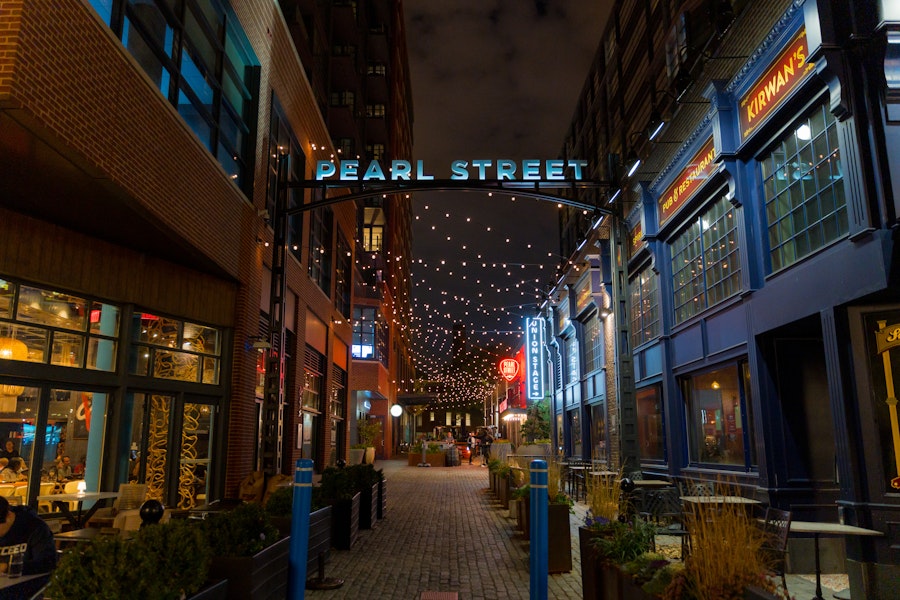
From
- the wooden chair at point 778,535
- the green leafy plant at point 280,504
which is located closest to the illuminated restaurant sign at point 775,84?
the wooden chair at point 778,535

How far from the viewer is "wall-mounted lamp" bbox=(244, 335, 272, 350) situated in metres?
13.3

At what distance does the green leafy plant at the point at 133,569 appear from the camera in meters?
3.90

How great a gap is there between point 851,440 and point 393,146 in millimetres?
44975

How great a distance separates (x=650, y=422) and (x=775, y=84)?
350 inches

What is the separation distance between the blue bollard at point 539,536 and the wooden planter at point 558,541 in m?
2.92

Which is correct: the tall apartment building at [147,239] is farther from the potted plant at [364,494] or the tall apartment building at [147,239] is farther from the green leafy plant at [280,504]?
the green leafy plant at [280,504]

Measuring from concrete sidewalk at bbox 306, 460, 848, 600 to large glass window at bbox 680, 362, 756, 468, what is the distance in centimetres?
286

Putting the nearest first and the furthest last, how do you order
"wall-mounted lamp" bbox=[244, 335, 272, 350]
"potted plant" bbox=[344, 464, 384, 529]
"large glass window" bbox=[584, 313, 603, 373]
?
"potted plant" bbox=[344, 464, 384, 529] → "wall-mounted lamp" bbox=[244, 335, 272, 350] → "large glass window" bbox=[584, 313, 603, 373]

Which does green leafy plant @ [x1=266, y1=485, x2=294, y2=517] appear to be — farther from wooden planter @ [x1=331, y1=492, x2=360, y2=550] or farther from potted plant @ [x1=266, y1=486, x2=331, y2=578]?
wooden planter @ [x1=331, y1=492, x2=360, y2=550]

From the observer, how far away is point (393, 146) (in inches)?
1971

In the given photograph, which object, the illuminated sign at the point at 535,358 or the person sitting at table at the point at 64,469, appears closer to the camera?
the person sitting at table at the point at 64,469

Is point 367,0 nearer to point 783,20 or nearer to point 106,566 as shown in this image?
point 783,20

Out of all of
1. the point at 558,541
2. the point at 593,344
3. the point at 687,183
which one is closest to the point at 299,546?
the point at 558,541

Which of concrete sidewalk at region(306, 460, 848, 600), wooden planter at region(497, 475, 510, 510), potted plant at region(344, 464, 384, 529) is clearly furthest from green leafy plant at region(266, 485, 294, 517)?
wooden planter at region(497, 475, 510, 510)
